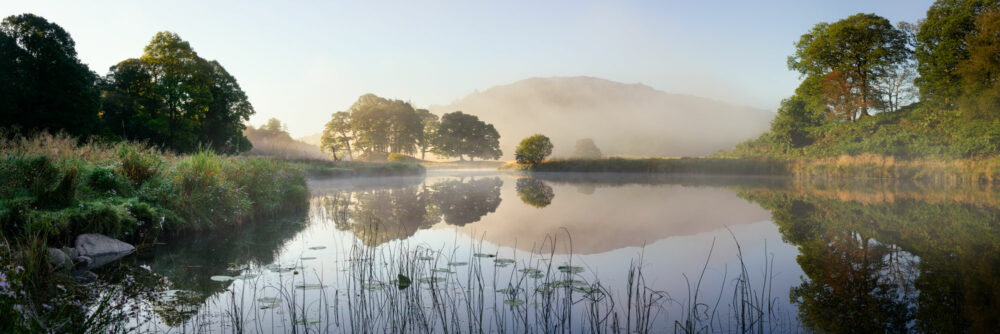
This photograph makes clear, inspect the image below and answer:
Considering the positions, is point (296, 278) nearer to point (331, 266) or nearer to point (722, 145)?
point (331, 266)

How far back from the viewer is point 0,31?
66.9 ft

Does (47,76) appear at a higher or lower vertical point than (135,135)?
higher

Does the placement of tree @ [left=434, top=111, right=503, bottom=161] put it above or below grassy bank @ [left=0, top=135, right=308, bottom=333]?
above

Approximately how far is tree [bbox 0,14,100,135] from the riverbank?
2990 centimetres

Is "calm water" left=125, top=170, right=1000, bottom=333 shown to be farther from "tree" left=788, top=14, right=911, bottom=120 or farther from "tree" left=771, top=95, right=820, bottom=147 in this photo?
"tree" left=771, top=95, right=820, bottom=147

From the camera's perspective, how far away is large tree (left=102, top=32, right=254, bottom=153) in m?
26.3

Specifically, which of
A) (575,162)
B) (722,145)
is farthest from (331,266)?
(722,145)

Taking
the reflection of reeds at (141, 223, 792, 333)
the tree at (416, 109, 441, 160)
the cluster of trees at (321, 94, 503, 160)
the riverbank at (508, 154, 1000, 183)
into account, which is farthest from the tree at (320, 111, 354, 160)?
the reflection of reeds at (141, 223, 792, 333)

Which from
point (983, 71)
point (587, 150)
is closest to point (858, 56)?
point (983, 71)

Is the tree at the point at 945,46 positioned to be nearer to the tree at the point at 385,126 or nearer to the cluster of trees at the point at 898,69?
the cluster of trees at the point at 898,69

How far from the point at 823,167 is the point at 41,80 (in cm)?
4164

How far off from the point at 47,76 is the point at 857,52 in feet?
152

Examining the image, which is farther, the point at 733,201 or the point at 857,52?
the point at 857,52

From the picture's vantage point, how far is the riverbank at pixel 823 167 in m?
18.0
